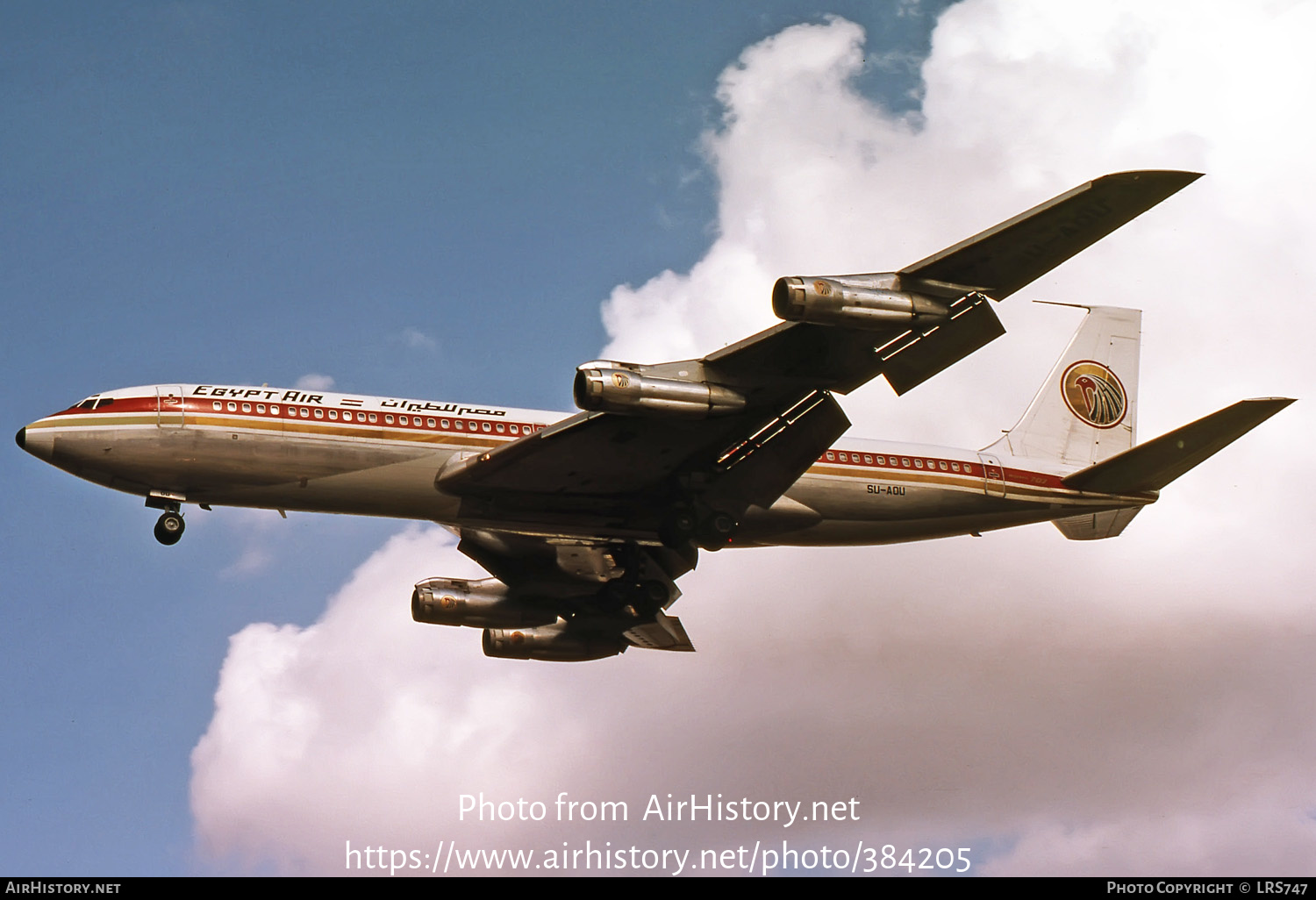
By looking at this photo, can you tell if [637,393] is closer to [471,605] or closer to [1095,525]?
[471,605]

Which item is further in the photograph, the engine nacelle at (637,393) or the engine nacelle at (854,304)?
the engine nacelle at (637,393)

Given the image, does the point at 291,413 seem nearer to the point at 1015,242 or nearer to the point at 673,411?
the point at 673,411

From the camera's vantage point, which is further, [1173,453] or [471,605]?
[471,605]

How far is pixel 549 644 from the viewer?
46.7 m

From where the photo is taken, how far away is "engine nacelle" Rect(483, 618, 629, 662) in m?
46.5

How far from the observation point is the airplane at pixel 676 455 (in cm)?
3152

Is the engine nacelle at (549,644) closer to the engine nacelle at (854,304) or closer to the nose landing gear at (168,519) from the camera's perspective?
the nose landing gear at (168,519)

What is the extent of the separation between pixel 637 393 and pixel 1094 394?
20.5 metres

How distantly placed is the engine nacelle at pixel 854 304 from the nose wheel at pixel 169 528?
16917mm

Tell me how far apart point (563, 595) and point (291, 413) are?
12.2m

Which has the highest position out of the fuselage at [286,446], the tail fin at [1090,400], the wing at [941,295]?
the tail fin at [1090,400]

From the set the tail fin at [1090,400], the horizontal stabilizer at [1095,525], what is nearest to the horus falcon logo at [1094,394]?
the tail fin at [1090,400]

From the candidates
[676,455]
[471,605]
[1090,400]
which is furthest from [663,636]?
[1090,400]

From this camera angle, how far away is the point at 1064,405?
46438 mm
